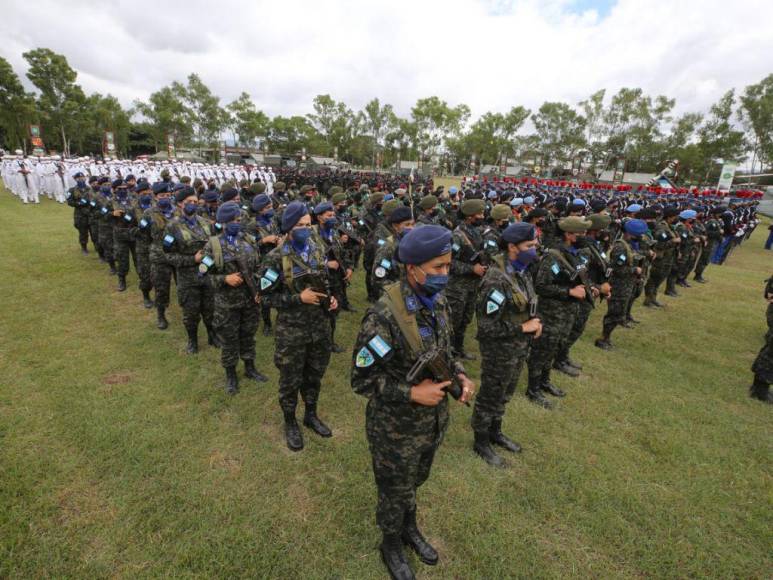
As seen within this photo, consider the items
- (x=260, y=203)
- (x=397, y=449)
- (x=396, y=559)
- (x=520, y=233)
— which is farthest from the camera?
(x=260, y=203)

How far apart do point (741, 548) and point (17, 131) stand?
62.5 meters

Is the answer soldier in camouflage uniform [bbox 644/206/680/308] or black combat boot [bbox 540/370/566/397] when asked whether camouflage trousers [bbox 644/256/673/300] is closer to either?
soldier in camouflage uniform [bbox 644/206/680/308]

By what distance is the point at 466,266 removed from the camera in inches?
226

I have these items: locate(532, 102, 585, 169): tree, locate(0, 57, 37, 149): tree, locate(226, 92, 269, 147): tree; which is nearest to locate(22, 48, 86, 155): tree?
locate(0, 57, 37, 149): tree

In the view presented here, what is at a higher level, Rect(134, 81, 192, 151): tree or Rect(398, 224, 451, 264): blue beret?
Rect(134, 81, 192, 151): tree

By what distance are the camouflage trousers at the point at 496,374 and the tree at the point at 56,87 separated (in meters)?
56.1

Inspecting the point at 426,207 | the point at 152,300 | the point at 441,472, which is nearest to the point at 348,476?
the point at 441,472

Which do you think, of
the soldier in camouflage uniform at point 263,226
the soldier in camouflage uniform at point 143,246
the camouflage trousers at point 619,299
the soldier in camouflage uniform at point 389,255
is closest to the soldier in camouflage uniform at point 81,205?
the soldier in camouflage uniform at point 143,246

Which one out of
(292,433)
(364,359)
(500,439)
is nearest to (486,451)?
(500,439)

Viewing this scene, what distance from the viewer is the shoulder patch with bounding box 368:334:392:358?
84.1 inches

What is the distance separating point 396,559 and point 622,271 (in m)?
6.01

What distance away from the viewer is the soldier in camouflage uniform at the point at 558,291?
430 centimetres

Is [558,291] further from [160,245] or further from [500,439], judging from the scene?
[160,245]

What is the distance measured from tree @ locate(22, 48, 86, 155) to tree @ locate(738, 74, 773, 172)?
3150 inches
